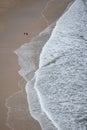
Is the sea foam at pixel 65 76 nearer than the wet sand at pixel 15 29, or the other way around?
the sea foam at pixel 65 76

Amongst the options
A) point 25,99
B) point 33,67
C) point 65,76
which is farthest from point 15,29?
point 25,99

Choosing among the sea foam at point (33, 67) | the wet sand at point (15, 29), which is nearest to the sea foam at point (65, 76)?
the sea foam at point (33, 67)

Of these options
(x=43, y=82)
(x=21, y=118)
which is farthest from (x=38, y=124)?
(x=43, y=82)

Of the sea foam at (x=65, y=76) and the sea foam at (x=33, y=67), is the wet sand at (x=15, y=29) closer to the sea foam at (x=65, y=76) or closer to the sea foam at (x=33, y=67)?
the sea foam at (x=33, y=67)

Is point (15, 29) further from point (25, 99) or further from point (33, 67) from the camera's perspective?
point (25, 99)

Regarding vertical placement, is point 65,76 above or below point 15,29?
below

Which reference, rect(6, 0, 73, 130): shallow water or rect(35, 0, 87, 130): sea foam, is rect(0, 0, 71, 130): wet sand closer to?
rect(6, 0, 73, 130): shallow water
